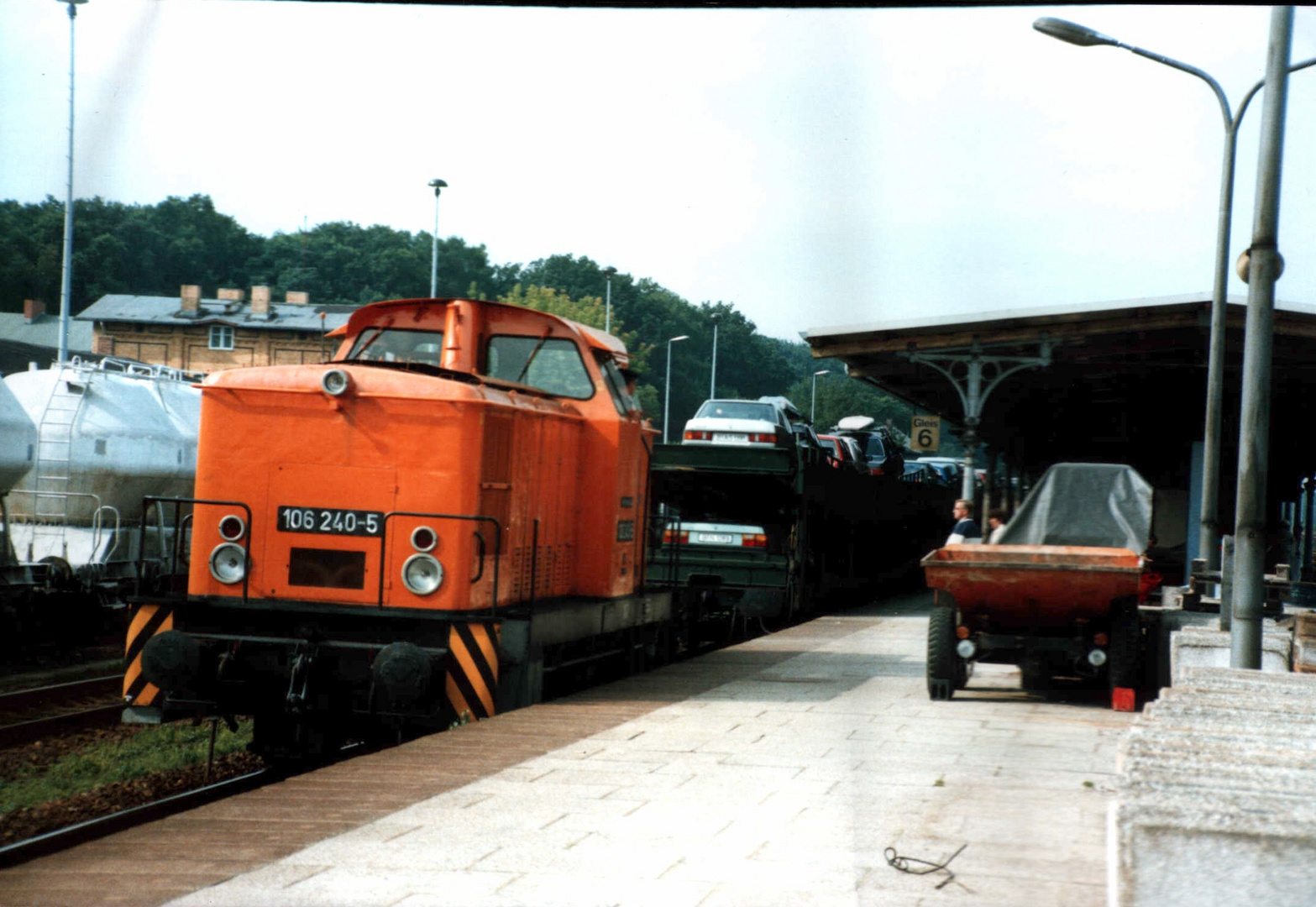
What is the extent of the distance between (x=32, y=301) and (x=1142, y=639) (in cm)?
1002

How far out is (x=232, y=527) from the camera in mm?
8141

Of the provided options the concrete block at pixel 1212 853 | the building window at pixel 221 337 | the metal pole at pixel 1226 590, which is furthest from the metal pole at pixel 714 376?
the metal pole at pixel 1226 590

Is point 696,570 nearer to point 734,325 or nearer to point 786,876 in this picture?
point 786,876

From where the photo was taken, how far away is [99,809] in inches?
312

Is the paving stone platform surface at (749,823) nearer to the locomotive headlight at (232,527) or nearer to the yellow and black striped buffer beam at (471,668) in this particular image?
the yellow and black striped buffer beam at (471,668)

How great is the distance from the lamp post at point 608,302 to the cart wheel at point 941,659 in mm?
5710

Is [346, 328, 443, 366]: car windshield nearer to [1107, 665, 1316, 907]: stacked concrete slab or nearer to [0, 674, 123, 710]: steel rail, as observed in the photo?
[0, 674, 123, 710]: steel rail

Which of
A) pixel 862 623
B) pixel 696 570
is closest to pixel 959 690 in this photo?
pixel 696 570

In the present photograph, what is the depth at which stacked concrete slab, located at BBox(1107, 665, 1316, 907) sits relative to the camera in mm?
2447

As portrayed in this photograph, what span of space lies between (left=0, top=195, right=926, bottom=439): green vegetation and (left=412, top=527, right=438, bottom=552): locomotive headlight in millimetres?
2667

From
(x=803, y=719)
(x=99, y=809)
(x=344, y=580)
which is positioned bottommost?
(x=99, y=809)

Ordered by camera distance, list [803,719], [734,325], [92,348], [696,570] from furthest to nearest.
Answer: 1. [696,570]
2. [803,719]
3. [92,348]
4. [734,325]

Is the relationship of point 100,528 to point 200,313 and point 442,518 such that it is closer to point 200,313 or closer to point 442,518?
point 442,518

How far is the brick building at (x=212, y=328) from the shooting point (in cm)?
421
